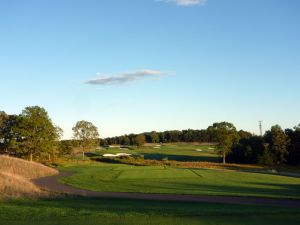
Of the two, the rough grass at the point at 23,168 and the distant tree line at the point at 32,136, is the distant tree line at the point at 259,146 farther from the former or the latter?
the rough grass at the point at 23,168

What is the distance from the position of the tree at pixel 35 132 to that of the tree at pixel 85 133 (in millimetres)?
13523

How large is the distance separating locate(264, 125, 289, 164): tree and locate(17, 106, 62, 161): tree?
4174cm

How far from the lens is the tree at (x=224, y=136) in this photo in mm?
86188

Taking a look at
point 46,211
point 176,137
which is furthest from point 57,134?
point 176,137

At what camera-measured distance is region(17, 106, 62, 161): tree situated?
84000mm

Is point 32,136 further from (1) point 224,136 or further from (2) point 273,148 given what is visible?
(2) point 273,148

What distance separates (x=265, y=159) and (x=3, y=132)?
52.3m

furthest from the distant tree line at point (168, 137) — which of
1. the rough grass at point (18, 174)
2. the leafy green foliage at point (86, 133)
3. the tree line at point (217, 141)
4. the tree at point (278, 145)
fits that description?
the rough grass at point (18, 174)

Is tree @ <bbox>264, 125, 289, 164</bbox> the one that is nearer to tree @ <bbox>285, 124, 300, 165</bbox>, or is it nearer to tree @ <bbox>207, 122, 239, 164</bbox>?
tree @ <bbox>285, 124, 300, 165</bbox>

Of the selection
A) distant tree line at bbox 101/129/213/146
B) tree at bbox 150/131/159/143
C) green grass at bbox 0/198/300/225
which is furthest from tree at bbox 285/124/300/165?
tree at bbox 150/131/159/143

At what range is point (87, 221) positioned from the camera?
661 inches

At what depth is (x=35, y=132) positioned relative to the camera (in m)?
84.9

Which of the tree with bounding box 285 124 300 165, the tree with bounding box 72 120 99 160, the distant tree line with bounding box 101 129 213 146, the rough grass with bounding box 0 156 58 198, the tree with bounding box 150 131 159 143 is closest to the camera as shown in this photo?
the rough grass with bounding box 0 156 58 198

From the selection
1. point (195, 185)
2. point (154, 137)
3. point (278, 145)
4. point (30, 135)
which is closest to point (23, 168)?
point (195, 185)
